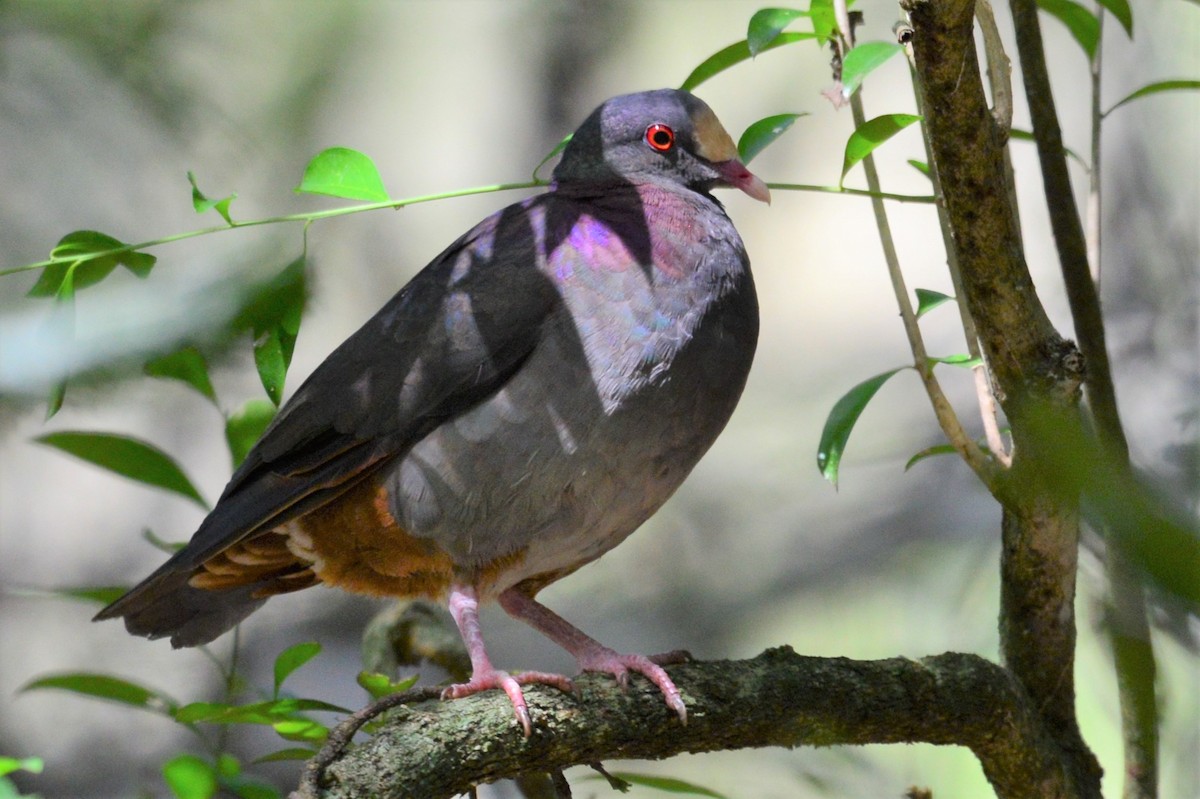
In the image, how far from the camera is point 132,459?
7.70 ft

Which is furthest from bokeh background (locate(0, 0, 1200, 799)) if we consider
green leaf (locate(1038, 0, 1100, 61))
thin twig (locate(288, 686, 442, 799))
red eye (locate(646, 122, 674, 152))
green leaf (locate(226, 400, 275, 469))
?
thin twig (locate(288, 686, 442, 799))

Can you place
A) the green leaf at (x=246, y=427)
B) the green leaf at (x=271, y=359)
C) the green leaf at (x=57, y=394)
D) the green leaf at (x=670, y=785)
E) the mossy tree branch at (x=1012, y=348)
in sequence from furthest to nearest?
the green leaf at (x=246, y=427), the green leaf at (x=670, y=785), the green leaf at (x=271, y=359), the mossy tree branch at (x=1012, y=348), the green leaf at (x=57, y=394)

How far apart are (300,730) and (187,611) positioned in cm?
69

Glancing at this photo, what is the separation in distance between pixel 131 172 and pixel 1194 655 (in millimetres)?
4350

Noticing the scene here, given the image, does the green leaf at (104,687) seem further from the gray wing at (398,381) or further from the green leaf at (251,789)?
the green leaf at (251,789)

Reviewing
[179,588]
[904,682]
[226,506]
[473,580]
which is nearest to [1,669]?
[179,588]

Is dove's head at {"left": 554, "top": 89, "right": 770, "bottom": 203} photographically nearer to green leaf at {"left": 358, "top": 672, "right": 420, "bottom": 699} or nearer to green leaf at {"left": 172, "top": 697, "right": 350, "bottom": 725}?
green leaf at {"left": 358, "top": 672, "right": 420, "bottom": 699}

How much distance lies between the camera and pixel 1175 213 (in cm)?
358

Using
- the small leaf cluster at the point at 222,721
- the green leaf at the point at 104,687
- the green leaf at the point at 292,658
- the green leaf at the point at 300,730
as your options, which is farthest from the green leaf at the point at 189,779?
the green leaf at the point at 104,687

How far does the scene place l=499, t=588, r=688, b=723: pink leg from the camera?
173 centimetres

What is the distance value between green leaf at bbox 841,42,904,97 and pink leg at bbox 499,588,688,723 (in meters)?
0.92

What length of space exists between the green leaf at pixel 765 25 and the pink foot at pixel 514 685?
39.1 inches

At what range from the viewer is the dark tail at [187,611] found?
236 cm

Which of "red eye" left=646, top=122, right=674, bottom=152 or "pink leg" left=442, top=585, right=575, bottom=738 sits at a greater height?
"red eye" left=646, top=122, right=674, bottom=152
